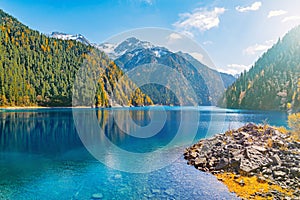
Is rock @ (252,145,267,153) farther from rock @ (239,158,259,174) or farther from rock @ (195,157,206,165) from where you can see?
rock @ (195,157,206,165)

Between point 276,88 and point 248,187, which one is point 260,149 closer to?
point 248,187

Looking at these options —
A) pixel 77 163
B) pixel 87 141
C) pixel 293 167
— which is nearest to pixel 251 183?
pixel 293 167

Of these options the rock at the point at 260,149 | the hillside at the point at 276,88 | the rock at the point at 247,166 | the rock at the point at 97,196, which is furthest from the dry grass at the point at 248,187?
the hillside at the point at 276,88

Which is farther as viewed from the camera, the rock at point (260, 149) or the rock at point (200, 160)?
the rock at point (200, 160)

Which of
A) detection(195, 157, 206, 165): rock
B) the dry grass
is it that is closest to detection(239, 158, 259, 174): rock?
the dry grass

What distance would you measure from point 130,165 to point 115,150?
879cm

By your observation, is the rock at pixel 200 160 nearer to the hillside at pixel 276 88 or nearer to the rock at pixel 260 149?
the rock at pixel 260 149

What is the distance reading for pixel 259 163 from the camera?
2394cm

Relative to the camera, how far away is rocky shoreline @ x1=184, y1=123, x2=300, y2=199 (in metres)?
19.5

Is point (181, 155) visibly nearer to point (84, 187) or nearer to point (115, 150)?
point (115, 150)

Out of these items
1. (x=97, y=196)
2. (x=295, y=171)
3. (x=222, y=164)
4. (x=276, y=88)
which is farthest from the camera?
(x=276, y=88)

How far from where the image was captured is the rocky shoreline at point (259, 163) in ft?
63.8

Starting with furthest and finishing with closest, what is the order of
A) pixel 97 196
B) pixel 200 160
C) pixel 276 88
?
1. pixel 276 88
2. pixel 200 160
3. pixel 97 196

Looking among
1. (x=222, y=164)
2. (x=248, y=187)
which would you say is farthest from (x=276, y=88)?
(x=248, y=187)
